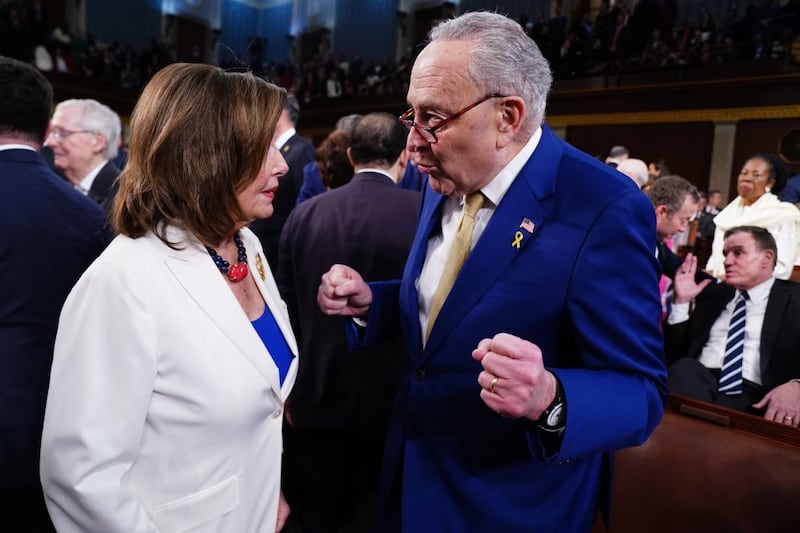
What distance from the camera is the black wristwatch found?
43.5 inches

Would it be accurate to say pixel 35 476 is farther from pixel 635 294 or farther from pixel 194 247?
pixel 635 294

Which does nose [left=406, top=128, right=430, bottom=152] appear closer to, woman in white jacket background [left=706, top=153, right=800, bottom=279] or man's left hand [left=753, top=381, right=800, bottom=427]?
man's left hand [left=753, top=381, right=800, bottom=427]

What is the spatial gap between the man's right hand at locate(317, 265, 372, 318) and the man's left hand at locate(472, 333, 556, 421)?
59cm

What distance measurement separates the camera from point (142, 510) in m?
1.10

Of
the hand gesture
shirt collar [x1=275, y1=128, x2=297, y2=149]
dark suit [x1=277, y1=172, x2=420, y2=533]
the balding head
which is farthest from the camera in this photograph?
the balding head

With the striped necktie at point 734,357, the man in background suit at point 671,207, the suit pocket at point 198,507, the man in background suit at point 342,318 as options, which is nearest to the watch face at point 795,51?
the man in background suit at point 671,207

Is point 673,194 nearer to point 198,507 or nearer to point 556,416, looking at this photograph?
point 556,416

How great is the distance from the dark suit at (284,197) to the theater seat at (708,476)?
2.21 metres

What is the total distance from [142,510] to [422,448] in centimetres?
63

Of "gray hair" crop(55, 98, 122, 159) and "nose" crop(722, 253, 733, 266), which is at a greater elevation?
"gray hair" crop(55, 98, 122, 159)

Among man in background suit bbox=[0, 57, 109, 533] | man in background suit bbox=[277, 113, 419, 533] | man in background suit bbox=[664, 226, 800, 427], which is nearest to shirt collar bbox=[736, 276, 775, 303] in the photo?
man in background suit bbox=[664, 226, 800, 427]

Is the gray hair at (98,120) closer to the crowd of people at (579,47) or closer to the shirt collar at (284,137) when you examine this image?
the shirt collar at (284,137)

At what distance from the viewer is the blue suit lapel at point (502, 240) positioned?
1305mm

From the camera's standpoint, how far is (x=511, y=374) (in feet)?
3.32
